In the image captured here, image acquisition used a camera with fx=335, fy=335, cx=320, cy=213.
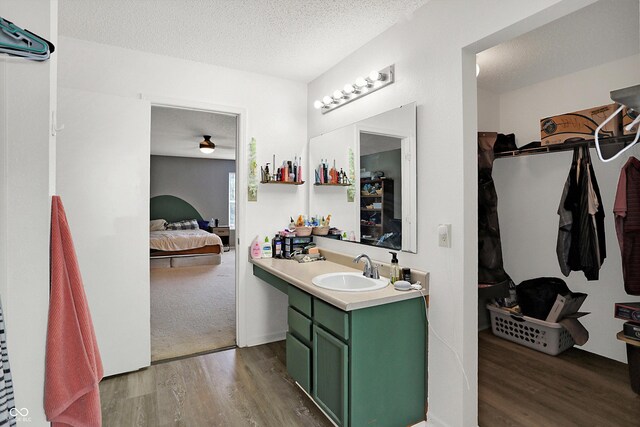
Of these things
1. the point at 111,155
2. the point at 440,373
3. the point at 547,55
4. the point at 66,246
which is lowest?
the point at 440,373

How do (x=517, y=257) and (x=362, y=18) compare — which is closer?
(x=362, y=18)

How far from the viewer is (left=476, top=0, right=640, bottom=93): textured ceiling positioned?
2041 mm

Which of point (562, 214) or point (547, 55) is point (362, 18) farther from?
point (562, 214)

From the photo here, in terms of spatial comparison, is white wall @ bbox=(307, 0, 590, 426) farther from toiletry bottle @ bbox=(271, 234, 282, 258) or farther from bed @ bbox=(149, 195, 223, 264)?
bed @ bbox=(149, 195, 223, 264)

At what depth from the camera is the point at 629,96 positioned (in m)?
0.75

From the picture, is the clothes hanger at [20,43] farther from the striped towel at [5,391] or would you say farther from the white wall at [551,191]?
the white wall at [551,191]

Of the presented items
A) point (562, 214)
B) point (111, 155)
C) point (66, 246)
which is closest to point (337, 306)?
point (66, 246)

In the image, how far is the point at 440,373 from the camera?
1.91 m

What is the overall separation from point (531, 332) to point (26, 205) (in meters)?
3.52

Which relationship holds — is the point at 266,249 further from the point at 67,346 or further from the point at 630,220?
the point at 630,220

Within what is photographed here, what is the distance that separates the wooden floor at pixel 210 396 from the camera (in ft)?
6.56

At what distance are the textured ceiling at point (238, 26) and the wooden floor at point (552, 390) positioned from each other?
2562 mm

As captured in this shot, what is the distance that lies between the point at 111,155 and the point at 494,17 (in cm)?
261

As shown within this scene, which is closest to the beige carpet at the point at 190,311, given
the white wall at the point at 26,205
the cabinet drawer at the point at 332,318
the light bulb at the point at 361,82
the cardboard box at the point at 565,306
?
the cabinet drawer at the point at 332,318
